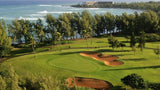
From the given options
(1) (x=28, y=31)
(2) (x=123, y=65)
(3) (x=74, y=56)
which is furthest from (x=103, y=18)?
(2) (x=123, y=65)

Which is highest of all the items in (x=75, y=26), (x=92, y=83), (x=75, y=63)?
(x=75, y=26)

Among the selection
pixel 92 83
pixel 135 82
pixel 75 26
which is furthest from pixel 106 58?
pixel 75 26

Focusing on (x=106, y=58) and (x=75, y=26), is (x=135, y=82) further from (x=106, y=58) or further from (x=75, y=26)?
(x=75, y=26)

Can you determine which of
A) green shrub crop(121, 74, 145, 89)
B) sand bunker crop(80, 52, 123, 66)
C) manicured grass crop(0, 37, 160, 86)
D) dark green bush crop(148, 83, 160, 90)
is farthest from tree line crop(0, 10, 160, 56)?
dark green bush crop(148, 83, 160, 90)

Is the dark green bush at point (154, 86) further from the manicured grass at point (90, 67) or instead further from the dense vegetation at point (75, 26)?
the dense vegetation at point (75, 26)

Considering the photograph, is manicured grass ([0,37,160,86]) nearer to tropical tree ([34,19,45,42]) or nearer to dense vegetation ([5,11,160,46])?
tropical tree ([34,19,45,42])

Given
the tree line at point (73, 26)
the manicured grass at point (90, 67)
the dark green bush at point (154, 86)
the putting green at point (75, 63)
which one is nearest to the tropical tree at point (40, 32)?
the tree line at point (73, 26)

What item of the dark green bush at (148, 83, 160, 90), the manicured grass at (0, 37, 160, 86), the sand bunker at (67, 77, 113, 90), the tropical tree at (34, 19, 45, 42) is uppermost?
the tropical tree at (34, 19, 45, 42)

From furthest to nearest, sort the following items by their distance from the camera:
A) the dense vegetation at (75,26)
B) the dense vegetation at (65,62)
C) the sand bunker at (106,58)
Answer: the dense vegetation at (75,26)
the sand bunker at (106,58)
the dense vegetation at (65,62)

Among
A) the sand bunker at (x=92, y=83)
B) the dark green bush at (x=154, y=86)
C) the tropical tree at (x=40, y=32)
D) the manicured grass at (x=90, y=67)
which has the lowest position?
the sand bunker at (x=92, y=83)

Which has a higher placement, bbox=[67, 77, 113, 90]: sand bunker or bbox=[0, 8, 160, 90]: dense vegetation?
bbox=[0, 8, 160, 90]: dense vegetation

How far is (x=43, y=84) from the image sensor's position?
22547 millimetres

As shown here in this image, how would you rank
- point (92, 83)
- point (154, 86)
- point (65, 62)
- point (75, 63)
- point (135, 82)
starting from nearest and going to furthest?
point (135, 82) → point (154, 86) → point (92, 83) → point (75, 63) → point (65, 62)

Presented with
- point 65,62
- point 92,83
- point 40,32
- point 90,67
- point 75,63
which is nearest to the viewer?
point 92,83
